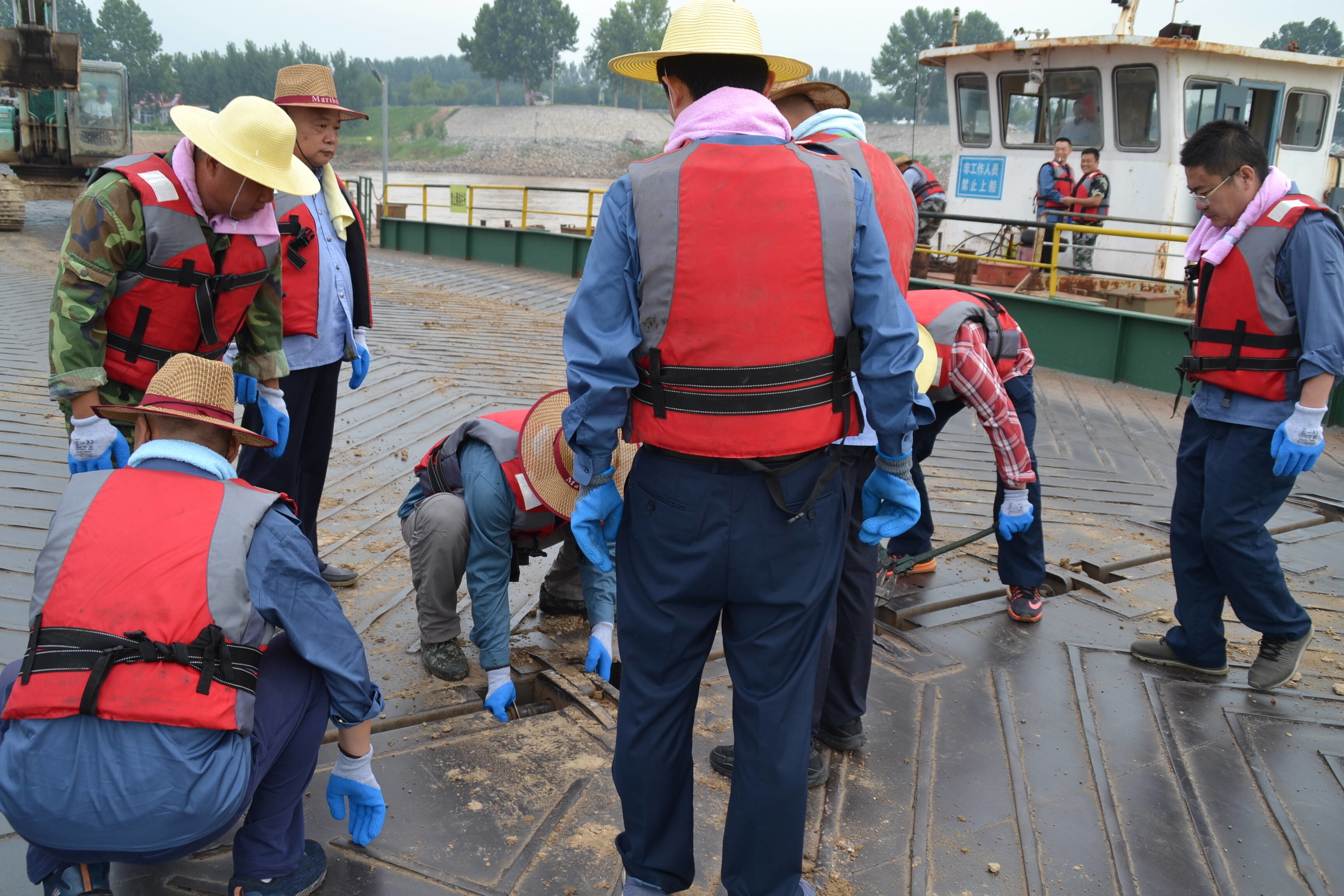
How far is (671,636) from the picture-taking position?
2.32m

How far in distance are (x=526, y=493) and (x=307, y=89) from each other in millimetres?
2044

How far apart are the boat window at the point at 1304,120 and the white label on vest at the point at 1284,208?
10.9m

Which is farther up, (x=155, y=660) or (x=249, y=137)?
(x=249, y=137)

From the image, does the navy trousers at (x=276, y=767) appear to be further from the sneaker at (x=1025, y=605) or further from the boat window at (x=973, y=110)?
the boat window at (x=973, y=110)

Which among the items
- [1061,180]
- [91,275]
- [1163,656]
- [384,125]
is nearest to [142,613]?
[91,275]

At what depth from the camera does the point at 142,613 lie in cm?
200

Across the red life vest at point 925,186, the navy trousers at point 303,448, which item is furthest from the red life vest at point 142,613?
the red life vest at point 925,186

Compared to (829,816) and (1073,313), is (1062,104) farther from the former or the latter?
(829,816)

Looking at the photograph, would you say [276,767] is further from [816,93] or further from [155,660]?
[816,93]

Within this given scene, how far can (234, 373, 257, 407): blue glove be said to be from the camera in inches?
143

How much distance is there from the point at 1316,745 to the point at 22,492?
556cm

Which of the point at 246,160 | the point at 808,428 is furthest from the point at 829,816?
the point at 246,160

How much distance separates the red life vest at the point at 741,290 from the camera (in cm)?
215

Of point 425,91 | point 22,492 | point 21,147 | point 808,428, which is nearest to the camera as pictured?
point 808,428
